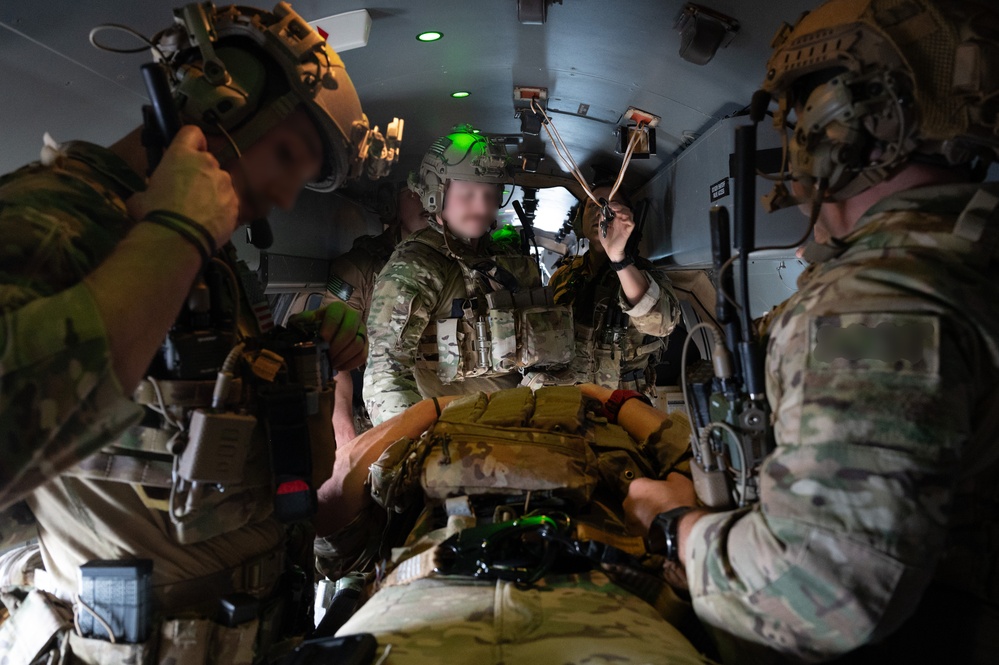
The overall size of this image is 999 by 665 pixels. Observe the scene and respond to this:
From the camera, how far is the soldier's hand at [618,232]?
13.0 feet

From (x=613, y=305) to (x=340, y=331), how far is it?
2.73m

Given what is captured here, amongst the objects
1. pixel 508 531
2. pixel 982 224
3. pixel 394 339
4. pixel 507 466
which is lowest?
pixel 508 531

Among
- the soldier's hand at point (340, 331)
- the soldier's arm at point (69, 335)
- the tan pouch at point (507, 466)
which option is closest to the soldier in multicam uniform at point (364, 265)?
the soldier's hand at point (340, 331)

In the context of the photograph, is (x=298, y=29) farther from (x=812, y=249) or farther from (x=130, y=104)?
(x=812, y=249)

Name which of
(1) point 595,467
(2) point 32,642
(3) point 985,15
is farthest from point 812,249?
(2) point 32,642

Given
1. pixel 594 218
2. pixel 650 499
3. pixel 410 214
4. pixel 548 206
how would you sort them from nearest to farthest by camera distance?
pixel 650 499 < pixel 594 218 < pixel 410 214 < pixel 548 206

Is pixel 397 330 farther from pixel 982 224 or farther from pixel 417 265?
pixel 982 224

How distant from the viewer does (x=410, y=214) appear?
4984 mm

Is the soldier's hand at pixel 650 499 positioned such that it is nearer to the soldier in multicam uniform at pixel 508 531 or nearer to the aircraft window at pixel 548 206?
the soldier in multicam uniform at pixel 508 531

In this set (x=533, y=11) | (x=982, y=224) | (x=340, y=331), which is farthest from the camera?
(x=533, y=11)

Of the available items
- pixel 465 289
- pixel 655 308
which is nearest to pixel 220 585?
pixel 465 289

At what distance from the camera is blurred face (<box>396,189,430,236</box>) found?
4.92m

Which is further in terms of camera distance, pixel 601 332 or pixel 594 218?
pixel 601 332

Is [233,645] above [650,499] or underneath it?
underneath
